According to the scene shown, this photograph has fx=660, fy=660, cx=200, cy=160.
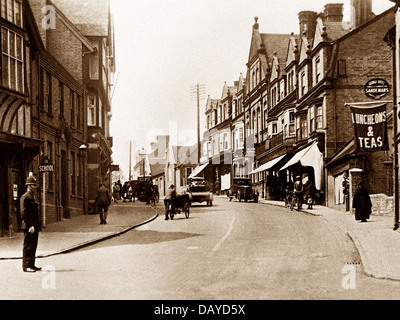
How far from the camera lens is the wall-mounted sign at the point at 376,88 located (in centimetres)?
3953

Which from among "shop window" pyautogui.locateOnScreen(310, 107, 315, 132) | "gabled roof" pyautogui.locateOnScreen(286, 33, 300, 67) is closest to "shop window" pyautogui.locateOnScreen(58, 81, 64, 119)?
"shop window" pyautogui.locateOnScreen(310, 107, 315, 132)

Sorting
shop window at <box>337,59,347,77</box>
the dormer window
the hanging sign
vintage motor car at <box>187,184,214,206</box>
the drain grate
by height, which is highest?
shop window at <box>337,59,347,77</box>

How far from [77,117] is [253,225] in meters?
13.9

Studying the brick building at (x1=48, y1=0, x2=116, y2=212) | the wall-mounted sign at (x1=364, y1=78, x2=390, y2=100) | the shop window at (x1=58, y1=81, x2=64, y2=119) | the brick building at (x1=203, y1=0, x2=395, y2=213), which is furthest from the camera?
the wall-mounted sign at (x1=364, y1=78, x2=390, y2=100)

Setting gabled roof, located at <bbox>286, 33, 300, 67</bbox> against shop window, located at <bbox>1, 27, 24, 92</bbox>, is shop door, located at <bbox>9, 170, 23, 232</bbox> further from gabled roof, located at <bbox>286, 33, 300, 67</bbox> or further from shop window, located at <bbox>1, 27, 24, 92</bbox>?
gabled roof, located at <bbox>286, 33, 300, 67</bbox>

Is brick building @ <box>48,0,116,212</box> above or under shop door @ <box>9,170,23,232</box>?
above

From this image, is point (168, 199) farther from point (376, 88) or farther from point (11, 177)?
point (376, 88)

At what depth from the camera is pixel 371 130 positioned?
2934 centimetres

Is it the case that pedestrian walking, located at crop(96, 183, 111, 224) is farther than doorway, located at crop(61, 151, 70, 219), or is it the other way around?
doorway, located at crop(61, 151, 70, 219)

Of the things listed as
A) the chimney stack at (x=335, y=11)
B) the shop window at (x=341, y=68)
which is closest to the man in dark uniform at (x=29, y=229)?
the shop window at (x=341, y=68)

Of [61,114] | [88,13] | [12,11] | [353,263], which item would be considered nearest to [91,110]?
[88,13]

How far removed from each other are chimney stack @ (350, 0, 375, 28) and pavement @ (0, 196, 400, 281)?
51.9 feet

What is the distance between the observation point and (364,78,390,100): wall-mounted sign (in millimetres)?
39531
